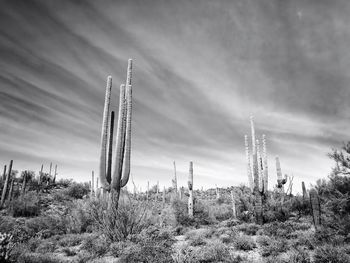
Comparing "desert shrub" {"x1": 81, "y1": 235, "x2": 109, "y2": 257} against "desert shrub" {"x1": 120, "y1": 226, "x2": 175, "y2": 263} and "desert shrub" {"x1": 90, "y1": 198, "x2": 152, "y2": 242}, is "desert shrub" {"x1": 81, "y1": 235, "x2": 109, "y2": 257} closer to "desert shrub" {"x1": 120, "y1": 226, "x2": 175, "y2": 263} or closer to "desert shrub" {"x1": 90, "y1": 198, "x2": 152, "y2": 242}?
"desert shrub" {"x1": 90, "y1": 198, "x2": 152, "y2": 242}

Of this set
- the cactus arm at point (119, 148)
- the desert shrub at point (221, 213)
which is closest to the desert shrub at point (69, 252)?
the cactus arm at point (119, 148)

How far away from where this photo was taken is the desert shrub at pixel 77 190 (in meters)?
29.3

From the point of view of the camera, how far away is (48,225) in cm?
1335

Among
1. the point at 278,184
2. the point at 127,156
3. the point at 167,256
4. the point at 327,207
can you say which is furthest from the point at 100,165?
the point at 278,184

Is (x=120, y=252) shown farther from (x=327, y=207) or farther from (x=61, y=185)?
(x=61, y=185)

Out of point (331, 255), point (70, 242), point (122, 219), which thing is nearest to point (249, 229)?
point (331, 255)

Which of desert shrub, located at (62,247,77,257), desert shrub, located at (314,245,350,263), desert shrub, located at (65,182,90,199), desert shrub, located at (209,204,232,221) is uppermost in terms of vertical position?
desert shrub, located at (65,182,90,199)

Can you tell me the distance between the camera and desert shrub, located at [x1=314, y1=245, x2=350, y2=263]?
6.14m

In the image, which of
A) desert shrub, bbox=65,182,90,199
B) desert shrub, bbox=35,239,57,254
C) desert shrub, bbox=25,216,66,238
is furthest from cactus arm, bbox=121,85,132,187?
desert shrub, bbox=65,182,90,199

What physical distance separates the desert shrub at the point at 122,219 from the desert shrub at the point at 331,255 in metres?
5.60

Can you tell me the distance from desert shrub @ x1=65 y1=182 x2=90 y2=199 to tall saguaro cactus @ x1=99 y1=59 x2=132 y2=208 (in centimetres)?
2122

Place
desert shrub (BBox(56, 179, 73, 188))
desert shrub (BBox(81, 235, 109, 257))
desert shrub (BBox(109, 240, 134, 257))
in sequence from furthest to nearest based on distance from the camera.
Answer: desert shrub (BBox(56, 179, 73, 188)), desert shrub (BBox(81, 235, 109, 257)), desert shrub (BBox(109, 240, 134, 257))

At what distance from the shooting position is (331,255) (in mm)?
6406

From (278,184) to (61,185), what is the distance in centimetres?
2977
